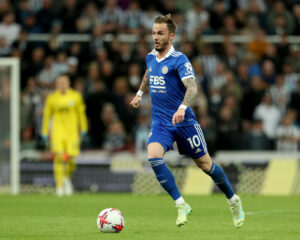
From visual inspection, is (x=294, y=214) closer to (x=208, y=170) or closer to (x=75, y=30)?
(x=208, y=170)

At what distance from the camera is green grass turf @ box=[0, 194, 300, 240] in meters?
8.15

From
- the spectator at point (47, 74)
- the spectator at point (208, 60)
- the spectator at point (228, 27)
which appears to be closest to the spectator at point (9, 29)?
the spectator at point (47, 74)

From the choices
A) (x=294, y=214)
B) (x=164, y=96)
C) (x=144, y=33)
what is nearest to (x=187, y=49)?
→ (x=144, y=33)

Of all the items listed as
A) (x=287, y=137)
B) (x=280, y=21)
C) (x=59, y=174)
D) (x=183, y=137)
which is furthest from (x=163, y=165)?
(x=280, y=21)

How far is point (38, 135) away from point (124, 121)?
1.98 m

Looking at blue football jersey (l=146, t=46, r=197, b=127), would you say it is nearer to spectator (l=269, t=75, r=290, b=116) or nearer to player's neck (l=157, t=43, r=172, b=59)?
player's neck (l=157, t=43, r=172, b=59)

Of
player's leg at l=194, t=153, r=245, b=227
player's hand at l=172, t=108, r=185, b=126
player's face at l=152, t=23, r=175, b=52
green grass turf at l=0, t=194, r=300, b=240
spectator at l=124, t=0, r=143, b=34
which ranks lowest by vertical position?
green grass turf at l=0, t=194, r=300, b=240

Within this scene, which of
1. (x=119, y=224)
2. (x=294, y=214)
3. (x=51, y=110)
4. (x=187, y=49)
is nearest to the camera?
(x=119, y=224)

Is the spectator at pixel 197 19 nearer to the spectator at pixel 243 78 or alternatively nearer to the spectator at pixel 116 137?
the spectator at pixel 243 78

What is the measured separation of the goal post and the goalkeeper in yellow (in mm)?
650

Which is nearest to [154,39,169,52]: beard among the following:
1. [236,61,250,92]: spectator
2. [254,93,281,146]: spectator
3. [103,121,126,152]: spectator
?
[103,121,126,152]: spectator

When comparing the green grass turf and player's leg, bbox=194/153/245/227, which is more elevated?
player's leg, bbox=194/153/245/227

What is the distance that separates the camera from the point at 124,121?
17781mm

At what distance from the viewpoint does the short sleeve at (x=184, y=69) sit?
859 cm
